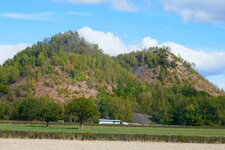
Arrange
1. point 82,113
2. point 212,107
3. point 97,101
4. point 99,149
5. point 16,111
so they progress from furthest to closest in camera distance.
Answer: point 97,101 < point 212,107 < point 16,111 < point 82,113 < point 99,149

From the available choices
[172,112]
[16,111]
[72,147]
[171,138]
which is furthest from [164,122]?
[72,147]

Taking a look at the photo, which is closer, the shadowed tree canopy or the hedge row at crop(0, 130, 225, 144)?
the hedge row at crop(0, 130, 225, 144)

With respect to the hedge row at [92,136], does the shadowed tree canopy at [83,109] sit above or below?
above

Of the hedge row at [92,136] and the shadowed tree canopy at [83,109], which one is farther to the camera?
the shadowed tree canopy at [83,109]

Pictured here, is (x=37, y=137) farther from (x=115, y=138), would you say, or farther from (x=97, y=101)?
(x=97, y=101)

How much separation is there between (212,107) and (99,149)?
136 m

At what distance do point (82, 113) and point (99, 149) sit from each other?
68447mm

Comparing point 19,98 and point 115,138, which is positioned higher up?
point 19,98

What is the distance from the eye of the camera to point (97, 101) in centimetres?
19162

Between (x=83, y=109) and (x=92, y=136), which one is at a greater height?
(x=83, y=109)

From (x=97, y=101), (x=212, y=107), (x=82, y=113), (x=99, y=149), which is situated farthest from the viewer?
(x=97, y=101)

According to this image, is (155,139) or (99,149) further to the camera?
(155,139)

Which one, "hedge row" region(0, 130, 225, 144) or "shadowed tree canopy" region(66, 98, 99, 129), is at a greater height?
"shadowed tree canopy" region(66, 98, 99, 129)

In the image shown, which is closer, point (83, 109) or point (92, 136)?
point (92, 136)
